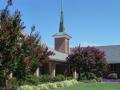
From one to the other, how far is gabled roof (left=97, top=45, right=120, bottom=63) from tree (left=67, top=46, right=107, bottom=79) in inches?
446

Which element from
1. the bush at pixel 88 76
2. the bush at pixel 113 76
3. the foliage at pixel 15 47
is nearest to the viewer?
the foliage at pixel 15 47

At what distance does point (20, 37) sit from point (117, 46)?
141 ft

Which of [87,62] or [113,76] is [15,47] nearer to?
[87,62]

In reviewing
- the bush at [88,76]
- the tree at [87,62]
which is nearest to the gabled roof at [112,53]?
the tree at [87,62]

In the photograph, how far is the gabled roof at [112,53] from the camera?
2058 inches

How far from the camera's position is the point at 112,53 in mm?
54688

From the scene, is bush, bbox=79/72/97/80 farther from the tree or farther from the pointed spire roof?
the pointed spire roof

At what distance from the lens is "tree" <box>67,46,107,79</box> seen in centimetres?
3950

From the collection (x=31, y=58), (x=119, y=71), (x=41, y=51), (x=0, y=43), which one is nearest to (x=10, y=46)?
(x=0, y=43)

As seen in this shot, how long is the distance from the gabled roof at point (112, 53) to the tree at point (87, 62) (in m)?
11.3

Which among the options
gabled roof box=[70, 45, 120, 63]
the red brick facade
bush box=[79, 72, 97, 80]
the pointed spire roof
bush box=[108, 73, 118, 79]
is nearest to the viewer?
bush box=[79, 72, 97, 80]

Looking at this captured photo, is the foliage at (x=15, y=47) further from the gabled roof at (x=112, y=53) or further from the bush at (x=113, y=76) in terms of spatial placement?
the gabled roof at (x=112, y=53)

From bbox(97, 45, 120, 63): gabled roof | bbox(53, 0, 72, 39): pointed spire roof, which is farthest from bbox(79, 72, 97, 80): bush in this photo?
bbox(53, 0, 72, 39): pointed spire roof

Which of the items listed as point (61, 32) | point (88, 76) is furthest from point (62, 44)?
point (88, 76)
